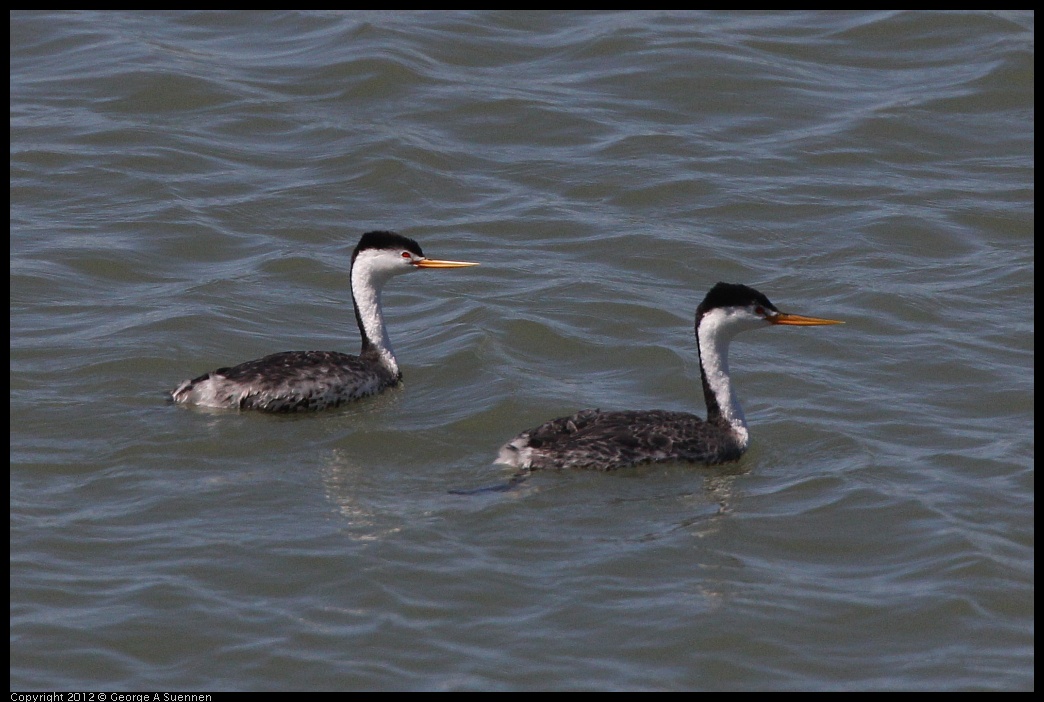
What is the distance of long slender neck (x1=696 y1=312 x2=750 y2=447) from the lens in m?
10.7

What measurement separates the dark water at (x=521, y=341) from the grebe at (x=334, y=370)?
219 mm

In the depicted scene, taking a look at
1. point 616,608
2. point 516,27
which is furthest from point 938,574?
point 516,27

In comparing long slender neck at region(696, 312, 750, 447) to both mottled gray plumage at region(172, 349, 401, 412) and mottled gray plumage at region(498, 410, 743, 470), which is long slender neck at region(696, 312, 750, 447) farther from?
mottled gray plumage at region(172, 349, 401, 412)

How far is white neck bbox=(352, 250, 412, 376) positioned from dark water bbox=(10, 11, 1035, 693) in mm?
429

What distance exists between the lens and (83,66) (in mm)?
18344

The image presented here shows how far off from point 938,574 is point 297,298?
6253 millimetres

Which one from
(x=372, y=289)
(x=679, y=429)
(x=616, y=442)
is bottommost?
(x=616, y=442)

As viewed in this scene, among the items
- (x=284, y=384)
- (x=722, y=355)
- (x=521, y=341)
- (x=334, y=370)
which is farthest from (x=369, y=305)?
(x=722, y=355)

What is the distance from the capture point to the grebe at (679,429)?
1011 centimetres

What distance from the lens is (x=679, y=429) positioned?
34.1ft

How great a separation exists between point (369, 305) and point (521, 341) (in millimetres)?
1174

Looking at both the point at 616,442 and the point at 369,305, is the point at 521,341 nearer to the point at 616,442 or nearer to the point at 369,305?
the point at 369,305

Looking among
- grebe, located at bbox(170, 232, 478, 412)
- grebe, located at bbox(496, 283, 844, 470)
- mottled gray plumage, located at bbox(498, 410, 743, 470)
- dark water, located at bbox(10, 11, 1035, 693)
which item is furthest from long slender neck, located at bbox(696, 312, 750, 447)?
grebe, located at bbox(170, 232, 478, 412)

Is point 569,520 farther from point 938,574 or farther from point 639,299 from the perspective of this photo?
point 639,299
